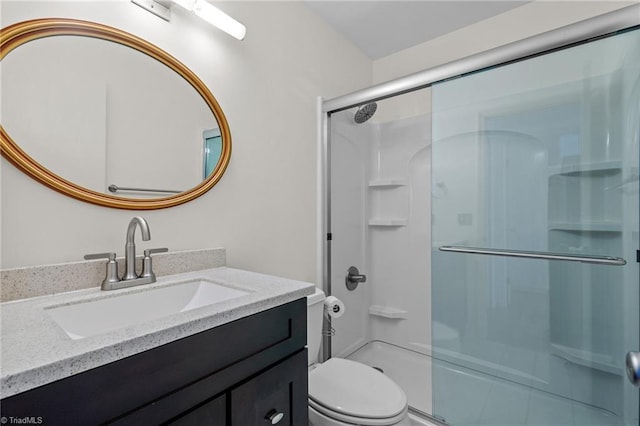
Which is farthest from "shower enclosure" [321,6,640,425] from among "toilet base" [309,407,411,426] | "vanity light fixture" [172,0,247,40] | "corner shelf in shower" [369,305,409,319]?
"vanity light fixture" [172,0,247,40]

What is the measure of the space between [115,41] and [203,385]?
3.49 ft

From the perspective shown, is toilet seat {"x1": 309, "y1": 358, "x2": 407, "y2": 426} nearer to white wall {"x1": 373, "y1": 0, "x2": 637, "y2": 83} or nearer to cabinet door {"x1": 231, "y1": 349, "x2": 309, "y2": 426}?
cabinet door {"x1": 231, "y1": 349, "x2": 309, "y2": 426}

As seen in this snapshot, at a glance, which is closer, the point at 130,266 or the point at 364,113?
the point at 130,266

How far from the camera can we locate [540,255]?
136cm

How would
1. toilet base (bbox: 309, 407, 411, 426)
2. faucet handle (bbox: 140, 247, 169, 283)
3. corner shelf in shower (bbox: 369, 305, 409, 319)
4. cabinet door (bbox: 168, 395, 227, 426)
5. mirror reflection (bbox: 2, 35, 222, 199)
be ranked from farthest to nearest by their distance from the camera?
corner shelf in shower (bbox: 369, 305, 409, 319) < toilet base (bbox: 309, 407, 411, 426) < faucet handle (bbox: 140, 247, 169, 283) < mirror reflection (bbox: 2, 35, 222, 199) < cabinet door (bbox: 168, 395, 227, 426)

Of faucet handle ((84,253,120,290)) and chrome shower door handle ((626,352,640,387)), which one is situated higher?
faucet handle ((84,253,120,290))

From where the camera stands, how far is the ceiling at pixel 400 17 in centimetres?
176

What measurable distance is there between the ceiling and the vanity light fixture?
716 mm

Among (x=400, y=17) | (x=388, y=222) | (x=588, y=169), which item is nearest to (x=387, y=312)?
(x=388, y=222)

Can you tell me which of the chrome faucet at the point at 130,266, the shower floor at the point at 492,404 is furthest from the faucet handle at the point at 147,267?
the shower floor at the point at 492,404

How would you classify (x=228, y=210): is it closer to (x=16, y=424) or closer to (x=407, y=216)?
(x=16, y=424)

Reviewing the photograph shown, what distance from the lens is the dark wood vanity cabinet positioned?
46 centimetres

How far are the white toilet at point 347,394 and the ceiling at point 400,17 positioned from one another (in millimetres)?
1638

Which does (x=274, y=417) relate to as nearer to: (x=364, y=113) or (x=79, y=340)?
(x=79, y=340)
